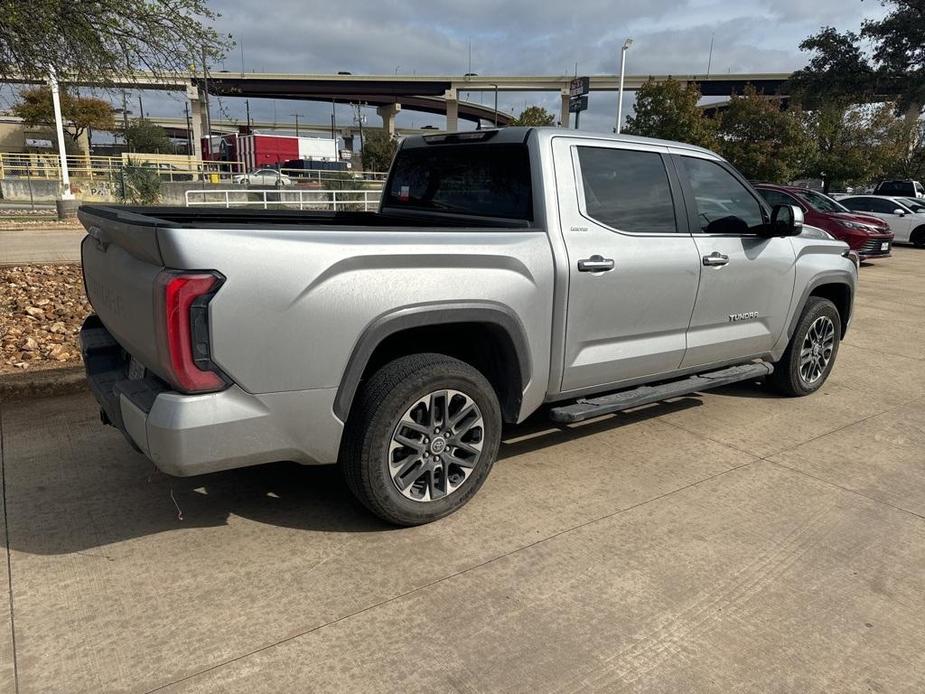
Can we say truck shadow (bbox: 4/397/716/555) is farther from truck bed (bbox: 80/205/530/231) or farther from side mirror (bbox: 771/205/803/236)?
side mirror (bbox: 771/205/803/236)

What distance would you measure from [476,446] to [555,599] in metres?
0.86

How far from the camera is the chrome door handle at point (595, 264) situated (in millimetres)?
3588

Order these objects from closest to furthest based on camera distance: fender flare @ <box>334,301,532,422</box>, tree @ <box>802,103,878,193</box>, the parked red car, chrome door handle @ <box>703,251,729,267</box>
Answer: fender flare @ <box>334,301,532,422</box>
chrome door handle @ <box>703,251,729,267</box>
the parked red car
tree @ <box>802,103,878,193</box>

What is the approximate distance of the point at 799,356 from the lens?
17.5 feet

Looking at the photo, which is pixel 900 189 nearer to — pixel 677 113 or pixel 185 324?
pixel 677 113

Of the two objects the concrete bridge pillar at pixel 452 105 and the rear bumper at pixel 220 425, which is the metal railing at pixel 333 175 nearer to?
the concrete bridge pillar at pixel 452 105

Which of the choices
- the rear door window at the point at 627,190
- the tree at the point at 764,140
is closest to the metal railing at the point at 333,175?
the tree at the point at 764,140

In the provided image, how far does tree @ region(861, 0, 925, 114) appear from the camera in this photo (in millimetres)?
32406

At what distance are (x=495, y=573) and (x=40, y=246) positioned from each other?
38.4ft

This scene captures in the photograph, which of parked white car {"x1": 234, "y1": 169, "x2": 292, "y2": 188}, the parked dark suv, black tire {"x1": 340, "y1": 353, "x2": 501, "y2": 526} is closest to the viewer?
black tire {"x1": 340, "y1": 353, "x2": 501, "y2": 526}

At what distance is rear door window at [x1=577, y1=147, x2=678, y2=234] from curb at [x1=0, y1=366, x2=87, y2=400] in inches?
149

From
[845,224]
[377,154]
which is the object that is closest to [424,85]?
[377,154]

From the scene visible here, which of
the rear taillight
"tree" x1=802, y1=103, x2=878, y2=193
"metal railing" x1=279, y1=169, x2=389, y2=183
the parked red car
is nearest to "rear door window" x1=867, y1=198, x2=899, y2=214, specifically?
the parked red car

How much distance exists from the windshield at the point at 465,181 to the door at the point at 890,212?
18902 millimetres
